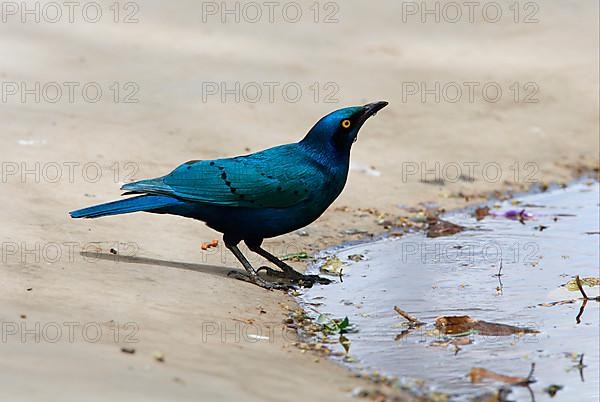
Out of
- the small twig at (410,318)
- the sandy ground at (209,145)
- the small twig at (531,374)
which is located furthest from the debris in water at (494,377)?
the small twig at (410,318)

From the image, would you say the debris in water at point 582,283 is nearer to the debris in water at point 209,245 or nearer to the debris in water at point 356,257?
the debris in water at point 356,257

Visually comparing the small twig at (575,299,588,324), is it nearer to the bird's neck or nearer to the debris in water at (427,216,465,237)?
the bird's neck

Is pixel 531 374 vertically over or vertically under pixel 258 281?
under

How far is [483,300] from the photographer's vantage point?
638 centimetres

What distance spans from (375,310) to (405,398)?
1576 mm

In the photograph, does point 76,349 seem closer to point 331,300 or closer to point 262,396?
point 262,396

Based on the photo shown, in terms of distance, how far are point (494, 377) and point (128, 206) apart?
2.47 m

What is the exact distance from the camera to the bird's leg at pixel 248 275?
21.7ft

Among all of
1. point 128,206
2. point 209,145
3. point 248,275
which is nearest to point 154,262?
point 128,206

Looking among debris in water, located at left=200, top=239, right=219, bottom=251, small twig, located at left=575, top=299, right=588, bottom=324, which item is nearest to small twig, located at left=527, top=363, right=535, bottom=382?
small twig, located at left=575, top=299, right=588, bottom=324

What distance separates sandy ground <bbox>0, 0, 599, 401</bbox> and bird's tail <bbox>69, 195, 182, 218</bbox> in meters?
0.25

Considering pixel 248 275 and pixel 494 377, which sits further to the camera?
pixel 248 275

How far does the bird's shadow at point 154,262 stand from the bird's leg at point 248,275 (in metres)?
0.08

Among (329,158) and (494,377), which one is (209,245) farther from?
(494,377)
